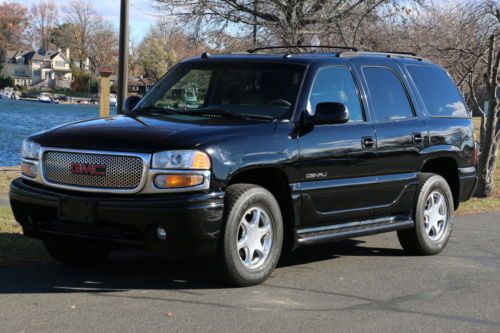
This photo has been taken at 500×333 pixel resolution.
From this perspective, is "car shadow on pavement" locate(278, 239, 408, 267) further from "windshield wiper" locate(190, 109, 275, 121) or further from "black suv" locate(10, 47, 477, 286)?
"windshield wiper" locate(190, 109, 275, 121)

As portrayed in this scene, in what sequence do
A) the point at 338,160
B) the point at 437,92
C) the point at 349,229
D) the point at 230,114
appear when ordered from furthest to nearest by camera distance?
the point at 437,92
the point at 349,229
the point at 338,160
the point at 230,114

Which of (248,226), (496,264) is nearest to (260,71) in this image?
(248,226)

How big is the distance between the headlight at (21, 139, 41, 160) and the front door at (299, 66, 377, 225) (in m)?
2.19

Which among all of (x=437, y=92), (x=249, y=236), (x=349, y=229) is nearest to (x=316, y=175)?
(x=349, y=229)

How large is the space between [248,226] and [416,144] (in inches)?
97.3

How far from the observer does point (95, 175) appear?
6125 mm

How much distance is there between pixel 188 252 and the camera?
598 centimetres

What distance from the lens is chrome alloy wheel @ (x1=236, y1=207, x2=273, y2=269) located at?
20.9 feet

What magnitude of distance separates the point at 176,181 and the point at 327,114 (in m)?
1.60

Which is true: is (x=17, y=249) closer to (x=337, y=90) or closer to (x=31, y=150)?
(x=31, y=150)

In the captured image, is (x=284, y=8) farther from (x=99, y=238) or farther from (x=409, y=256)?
(x=99, y=238)

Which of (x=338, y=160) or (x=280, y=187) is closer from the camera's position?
(x=280, y=187)

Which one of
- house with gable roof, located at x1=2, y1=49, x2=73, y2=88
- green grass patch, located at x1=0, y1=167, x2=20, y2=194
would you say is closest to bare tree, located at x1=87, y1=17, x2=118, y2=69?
house with gable roof, located at x1=2, y1=49, x2=73, y2=88

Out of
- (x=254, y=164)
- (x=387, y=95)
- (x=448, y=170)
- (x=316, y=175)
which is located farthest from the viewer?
(x=448, y=170)
